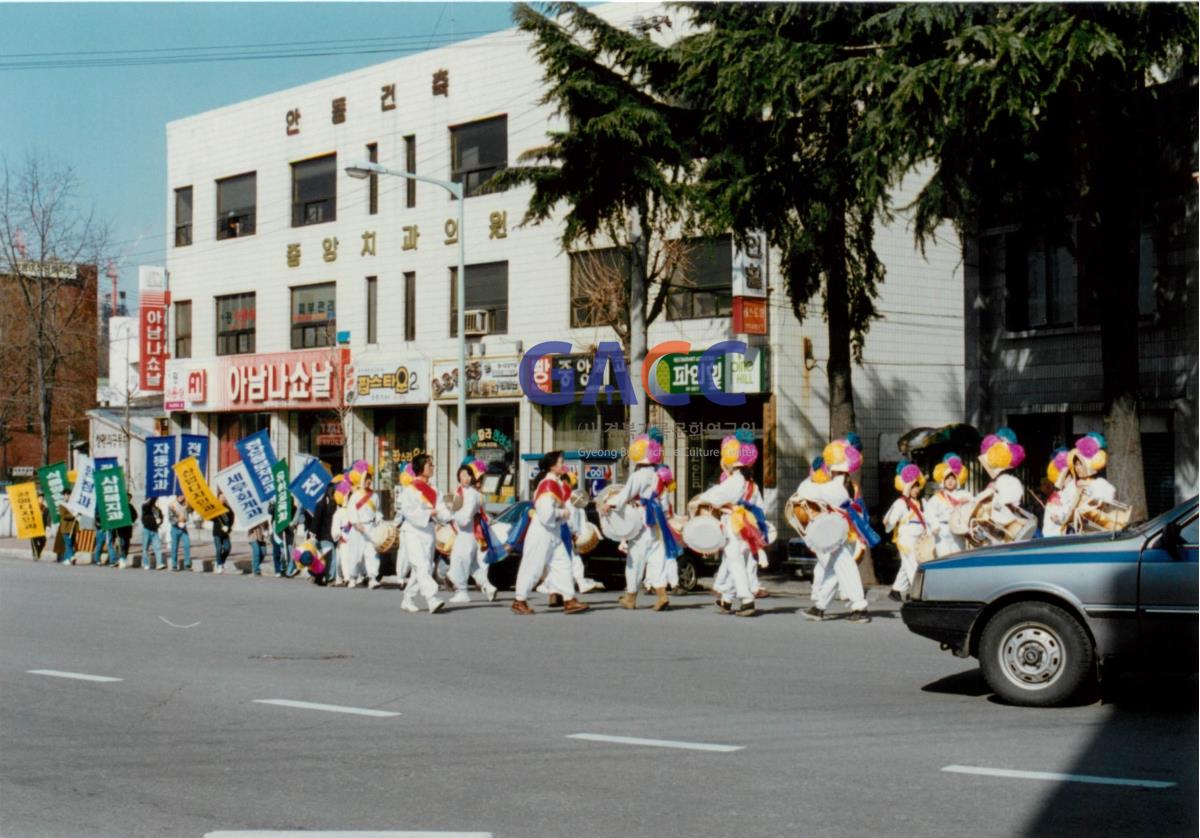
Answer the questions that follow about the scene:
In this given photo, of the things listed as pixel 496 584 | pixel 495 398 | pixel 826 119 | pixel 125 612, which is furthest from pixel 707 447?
pixel 125 612

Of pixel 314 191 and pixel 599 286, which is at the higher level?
pixel 314 191

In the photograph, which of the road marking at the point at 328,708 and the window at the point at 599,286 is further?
the window at the point at 599,286

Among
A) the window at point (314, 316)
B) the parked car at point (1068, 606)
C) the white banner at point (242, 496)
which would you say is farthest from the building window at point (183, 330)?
the parked car at point (1068, 606)

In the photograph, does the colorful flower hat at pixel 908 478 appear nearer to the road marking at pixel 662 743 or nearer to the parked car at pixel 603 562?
the parked car at pixel 603 562

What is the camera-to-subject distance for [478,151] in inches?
1293

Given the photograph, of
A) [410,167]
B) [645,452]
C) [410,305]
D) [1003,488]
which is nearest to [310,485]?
[645,452]

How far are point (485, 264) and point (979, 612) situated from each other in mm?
23710

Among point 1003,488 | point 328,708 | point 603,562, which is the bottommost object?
point 328,708

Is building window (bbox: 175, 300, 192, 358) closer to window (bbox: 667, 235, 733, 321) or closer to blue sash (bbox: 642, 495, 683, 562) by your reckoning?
window (bbox: 667, 235, 733, 321)

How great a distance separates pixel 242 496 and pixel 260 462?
Result: 595mm

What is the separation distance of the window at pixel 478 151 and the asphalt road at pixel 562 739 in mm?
19012

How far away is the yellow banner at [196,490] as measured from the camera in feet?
82.9

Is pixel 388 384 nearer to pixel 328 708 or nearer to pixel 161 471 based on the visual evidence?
pixel 161 471

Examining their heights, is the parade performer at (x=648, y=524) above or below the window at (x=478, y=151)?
below
